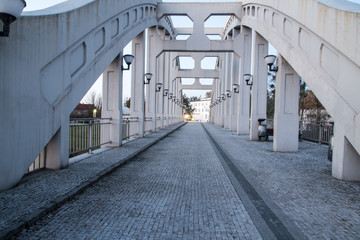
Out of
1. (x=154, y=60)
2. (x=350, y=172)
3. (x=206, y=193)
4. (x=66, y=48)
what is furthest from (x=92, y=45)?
(x=154, y=60)

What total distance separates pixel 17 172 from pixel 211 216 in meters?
3.24

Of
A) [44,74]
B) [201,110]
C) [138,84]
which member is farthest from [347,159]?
[201,110]

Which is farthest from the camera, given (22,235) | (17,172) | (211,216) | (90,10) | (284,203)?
(90,10)

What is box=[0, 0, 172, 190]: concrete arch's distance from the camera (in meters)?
4.16

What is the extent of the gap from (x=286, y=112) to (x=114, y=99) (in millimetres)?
6481

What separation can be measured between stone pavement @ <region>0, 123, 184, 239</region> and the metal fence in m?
9.48

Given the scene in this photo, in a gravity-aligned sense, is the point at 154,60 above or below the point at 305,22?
above

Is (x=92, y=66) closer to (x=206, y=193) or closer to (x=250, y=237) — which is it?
(x=206, y=193)

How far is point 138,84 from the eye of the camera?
587 inches

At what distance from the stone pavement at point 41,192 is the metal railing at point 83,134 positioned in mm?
667

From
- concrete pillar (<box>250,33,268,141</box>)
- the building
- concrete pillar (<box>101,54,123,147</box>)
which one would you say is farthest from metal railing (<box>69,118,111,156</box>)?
the building

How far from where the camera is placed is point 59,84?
559 cm

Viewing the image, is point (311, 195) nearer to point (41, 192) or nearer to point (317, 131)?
point (41, 192)

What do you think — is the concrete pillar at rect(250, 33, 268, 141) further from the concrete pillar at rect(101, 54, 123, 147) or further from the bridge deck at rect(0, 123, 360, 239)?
the bridge deck at rect(0, 123, 360, 239)
